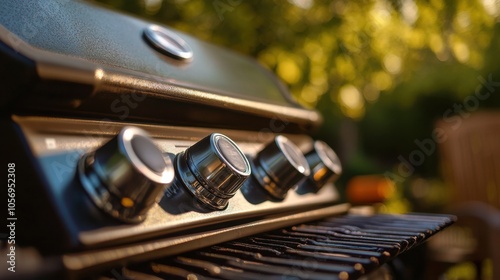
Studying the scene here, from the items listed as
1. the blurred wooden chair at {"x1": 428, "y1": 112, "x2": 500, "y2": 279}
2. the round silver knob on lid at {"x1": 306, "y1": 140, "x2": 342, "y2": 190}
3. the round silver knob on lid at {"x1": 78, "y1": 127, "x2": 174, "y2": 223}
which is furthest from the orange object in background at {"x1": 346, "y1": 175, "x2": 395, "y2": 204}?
the blurred wooden chair at {"x1": 428, "y1": 112, "x2": 500, "y2": 279}

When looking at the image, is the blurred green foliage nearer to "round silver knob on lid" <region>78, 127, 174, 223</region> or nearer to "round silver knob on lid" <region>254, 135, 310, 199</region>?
"round silver knob on lid" <region>254, 135, 310, 199</region>

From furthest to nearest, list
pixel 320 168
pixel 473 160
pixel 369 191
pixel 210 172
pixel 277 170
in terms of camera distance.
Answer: pixel 473 160
pixel 369 191
pixel 320 168
pixel 277 170
pixel 210 172

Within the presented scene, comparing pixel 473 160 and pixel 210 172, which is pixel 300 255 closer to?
pixel 210 172

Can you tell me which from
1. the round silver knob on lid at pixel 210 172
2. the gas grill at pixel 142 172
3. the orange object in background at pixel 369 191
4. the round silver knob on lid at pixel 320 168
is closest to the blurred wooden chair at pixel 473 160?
the orange object in background at pixel 369 191

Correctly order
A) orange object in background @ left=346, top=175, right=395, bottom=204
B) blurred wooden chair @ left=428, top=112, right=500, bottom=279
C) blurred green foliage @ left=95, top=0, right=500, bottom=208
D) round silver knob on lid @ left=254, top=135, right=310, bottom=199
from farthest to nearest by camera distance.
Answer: blurred wooden chair @ left=428, top=112, right=500, bottom=279
blurred green foliage @ left=95, top=0, right=500, bottom=208
orange object in background @ left=346, top=175, right=395, bottom=204
round silver knob on lid @ left=254, top=135, right=310, bottom=199

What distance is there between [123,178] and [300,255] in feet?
0.75

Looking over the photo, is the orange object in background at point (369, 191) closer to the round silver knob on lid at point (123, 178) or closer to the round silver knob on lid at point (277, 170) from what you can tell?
the round silver knob on lid at point (277, 170)

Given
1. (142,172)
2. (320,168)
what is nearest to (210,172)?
(142,172)

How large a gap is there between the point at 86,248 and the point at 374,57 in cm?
160

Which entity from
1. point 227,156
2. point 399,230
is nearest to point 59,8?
point 227,156

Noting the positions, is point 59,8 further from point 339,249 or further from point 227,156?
point 339,249

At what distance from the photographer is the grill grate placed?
494 millimetres

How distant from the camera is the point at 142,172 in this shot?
1.61 ft

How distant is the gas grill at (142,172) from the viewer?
1.59 feet
